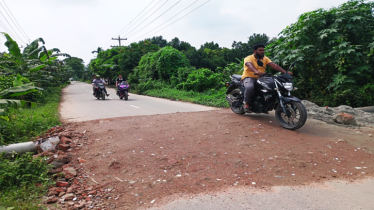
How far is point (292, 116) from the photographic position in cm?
510

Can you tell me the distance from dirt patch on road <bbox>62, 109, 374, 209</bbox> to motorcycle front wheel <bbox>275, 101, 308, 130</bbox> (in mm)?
155

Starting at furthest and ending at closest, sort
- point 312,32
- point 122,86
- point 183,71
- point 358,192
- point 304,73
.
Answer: point 183,71 < point 122,86 < point 304,73 < point 312,32 < point 358,192

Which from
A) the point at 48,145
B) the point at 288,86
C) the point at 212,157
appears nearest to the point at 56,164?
the point at 48,145

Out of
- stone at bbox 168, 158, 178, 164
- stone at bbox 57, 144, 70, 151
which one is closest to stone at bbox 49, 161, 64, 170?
stone at bbox 57, 144, 70, 151

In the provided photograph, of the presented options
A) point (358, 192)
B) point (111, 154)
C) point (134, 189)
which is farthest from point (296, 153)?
point (111, 154)

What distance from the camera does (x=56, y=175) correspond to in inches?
136

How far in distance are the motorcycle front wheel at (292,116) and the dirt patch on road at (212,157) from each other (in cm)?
16

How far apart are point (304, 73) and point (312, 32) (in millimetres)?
1407

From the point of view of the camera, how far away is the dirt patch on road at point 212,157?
314 centimetres

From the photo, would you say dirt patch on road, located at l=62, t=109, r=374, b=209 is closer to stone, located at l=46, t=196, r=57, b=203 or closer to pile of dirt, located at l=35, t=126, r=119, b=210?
pile of dirt, located at l=35, t=126, r=119, b=210

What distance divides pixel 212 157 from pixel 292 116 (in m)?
2.14

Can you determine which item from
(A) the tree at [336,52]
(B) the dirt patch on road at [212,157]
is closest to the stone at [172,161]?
(B) the dirt patch on road at [212,157]

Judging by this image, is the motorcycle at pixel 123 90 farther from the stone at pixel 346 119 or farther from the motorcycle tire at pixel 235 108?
the stone at pixel 346 119

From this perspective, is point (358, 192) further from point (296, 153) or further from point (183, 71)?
point (183, 71)
